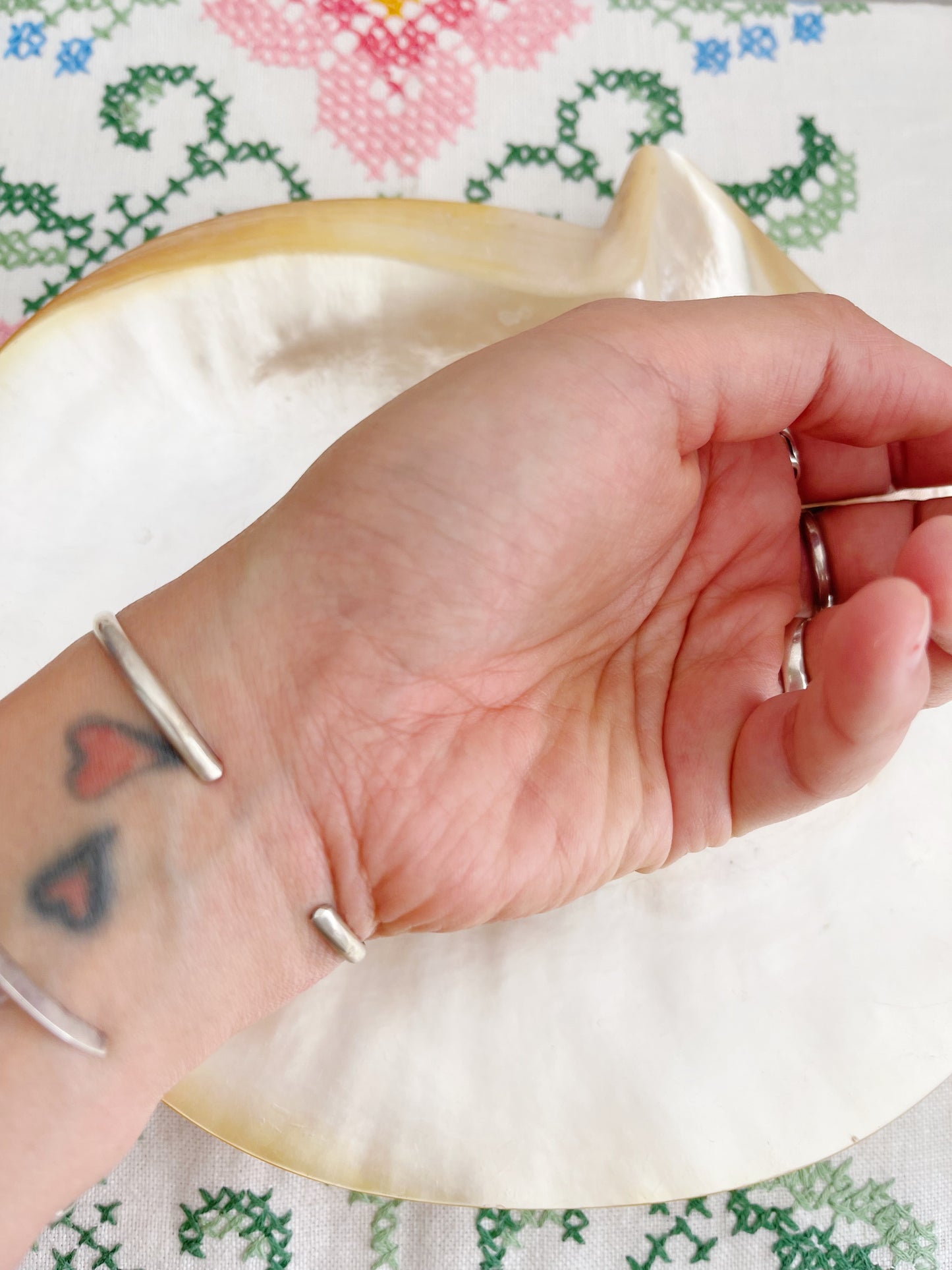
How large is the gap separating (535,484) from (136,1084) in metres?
0.27

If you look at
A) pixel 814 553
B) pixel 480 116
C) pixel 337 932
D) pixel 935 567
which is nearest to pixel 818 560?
pixel 814 553

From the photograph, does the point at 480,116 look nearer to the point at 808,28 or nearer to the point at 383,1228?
the point at 808,28

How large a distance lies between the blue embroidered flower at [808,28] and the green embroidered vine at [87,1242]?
772 mm

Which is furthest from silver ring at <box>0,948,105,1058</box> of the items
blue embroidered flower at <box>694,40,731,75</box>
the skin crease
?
blue embroidered flower at <box>694,40,731,75</box>

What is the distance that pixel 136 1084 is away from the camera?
0.37m

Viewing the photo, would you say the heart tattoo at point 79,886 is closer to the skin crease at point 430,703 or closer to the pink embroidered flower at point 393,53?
the skin crease at point 430,703

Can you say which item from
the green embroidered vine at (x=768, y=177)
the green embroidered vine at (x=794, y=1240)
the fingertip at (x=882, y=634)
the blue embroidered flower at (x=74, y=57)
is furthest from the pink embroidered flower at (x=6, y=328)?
the green embroidered vine at (x=794, y=1240)

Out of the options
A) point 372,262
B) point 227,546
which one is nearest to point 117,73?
point 372,262

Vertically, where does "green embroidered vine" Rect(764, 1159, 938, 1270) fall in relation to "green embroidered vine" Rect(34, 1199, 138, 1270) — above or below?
above

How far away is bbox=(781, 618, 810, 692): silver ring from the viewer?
44cm

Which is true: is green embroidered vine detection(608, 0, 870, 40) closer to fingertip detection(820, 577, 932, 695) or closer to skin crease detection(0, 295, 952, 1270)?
skin crease detection(0, 295, 952, 1270)

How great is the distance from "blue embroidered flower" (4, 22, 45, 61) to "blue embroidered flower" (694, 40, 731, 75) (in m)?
0.41

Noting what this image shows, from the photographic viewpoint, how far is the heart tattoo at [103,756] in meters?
0.37

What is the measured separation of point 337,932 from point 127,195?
0.47m
